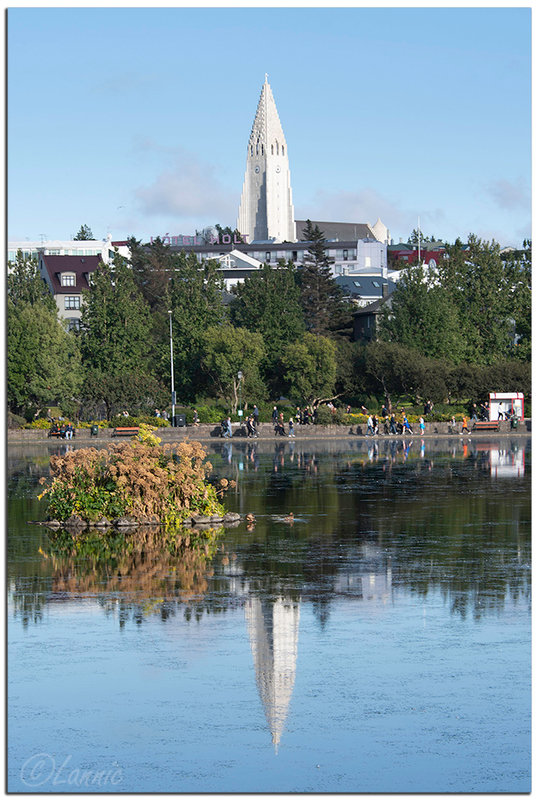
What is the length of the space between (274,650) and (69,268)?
116 metres

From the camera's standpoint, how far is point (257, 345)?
291 ft

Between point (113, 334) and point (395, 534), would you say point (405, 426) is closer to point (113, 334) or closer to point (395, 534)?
point (113, 334)

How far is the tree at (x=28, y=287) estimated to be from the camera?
93.6 metres

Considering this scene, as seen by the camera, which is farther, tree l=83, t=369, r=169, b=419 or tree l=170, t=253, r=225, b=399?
tree l=170, t=253, r=225, b=399

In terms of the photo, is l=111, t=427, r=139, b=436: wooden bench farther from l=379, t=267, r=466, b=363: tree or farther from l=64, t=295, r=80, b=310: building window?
l=64, t=295, r=80, b=310: building window

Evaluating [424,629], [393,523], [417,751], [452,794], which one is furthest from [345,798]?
[393,523]

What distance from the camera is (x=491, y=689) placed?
13531 mm

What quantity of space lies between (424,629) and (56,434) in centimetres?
5979

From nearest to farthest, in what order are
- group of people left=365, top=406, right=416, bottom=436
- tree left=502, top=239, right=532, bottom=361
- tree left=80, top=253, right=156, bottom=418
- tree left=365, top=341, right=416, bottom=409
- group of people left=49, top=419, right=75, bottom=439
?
Answer: group of people left=49, top=419, right=75, bottom=439 < group of people left=365, top=406, right=416, bottom=436 < tree left=365, top=341, right=416, bottom=409 < tree left=80, top=253, right=156, bottom=418 < tree left=502, top=239, right=532, bottom=361

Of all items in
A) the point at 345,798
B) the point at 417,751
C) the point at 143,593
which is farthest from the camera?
the point at 143,593

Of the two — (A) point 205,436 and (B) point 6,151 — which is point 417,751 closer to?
(B) point 6,151

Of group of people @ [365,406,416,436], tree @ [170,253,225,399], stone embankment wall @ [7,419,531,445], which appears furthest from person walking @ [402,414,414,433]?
tree @ [170,253,225,399]

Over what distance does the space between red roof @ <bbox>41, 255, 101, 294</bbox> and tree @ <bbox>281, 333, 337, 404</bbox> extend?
42732 millimetres

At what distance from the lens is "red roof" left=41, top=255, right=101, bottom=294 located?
126m
